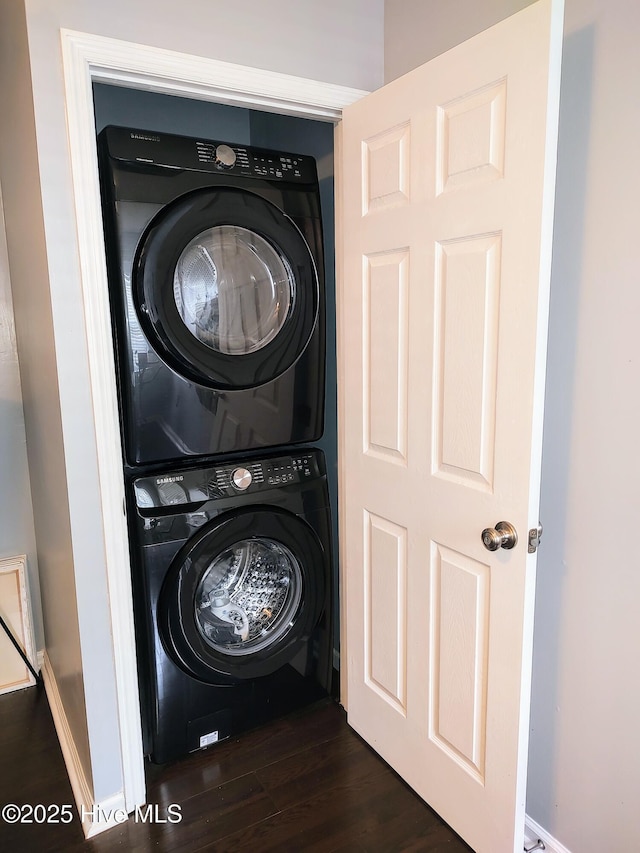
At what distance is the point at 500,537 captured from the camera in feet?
4.36

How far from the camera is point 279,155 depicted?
6.01 feet

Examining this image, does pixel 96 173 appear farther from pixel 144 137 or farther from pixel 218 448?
pixel 218 448

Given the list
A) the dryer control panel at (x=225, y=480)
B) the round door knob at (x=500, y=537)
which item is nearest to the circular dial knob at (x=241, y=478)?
the dryer control panel at (x=225, y=480)

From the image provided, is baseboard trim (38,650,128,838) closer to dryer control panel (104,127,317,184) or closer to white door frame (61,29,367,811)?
white door frame (61,29,367,811)

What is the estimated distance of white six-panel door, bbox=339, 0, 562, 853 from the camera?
48.9 inches

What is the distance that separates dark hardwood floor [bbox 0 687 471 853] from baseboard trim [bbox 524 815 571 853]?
0.16 metres

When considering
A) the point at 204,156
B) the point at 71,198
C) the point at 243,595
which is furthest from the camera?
the point at 243,595

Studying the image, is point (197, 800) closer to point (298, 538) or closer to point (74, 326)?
point (298, 538)

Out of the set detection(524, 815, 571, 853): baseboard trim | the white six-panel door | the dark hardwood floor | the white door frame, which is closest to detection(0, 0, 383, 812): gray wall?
the white door frame

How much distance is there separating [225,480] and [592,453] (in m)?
1.02

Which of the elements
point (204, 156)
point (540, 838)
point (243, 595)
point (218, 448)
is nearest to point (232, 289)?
point (204, 156)

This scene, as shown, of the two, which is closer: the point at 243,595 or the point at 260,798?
the point at 260,798

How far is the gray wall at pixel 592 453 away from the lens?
1221mm

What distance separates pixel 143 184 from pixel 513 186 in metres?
0.95
